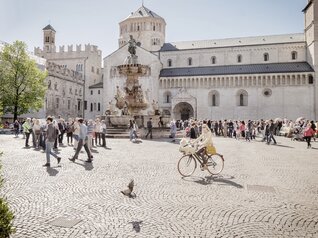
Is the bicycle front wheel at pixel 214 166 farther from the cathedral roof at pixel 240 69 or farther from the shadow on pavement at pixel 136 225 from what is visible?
the cathedral roof at pixel 240 69

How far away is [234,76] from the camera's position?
54.8m

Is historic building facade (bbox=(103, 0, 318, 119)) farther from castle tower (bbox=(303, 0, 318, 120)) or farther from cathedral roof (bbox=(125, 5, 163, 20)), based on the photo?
cathedral roof (bbox=(125, 5, 163, 20))

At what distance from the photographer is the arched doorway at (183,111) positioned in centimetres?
5684

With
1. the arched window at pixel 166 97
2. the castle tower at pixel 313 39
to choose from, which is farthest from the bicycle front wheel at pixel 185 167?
the castle tower at pixel 313 39

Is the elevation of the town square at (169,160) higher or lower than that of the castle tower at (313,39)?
lower

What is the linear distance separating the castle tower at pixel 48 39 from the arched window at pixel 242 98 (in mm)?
43055

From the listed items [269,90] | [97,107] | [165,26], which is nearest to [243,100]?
[269,90]

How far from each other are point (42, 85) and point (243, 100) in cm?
3517

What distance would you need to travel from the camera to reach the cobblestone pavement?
5230 mm

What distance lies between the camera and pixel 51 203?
6617 mm

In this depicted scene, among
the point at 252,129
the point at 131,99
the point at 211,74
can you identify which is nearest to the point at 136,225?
the point at 131,99

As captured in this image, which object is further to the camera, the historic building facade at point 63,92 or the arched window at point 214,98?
the arched window at point 214,98

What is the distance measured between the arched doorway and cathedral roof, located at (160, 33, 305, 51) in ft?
43.3

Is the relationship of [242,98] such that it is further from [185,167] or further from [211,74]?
[185,167]
